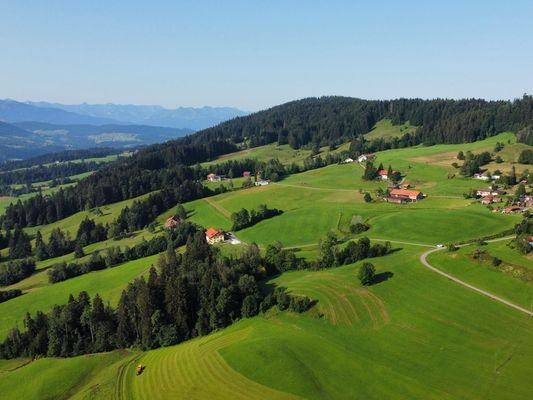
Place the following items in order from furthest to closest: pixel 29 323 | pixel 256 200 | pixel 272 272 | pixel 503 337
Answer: pixel 256 200 < pixel 272 272 < pixel 29 323 < pixel 503 337

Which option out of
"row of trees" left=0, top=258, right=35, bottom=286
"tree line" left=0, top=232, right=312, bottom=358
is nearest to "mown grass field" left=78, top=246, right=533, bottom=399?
"tree line" left=0, top=232, right=312, bottom=358

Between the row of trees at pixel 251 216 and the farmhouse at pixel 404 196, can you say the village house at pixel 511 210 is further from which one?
the row of trees at pixel 251 216

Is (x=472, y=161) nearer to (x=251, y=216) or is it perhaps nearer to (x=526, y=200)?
(x=526, y=200)

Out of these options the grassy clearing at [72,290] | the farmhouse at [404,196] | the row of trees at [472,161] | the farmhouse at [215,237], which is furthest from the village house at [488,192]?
the grassy clearing at [72,290]

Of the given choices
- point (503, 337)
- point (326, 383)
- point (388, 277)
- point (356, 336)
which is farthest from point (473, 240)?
point (326, 383)

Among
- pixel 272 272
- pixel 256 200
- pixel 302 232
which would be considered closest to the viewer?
pixel 272 272

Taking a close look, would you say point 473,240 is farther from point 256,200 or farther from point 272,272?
point 256,200

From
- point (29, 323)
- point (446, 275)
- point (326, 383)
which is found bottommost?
point (29, 323)

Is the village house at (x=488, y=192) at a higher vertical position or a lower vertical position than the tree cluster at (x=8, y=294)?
higher

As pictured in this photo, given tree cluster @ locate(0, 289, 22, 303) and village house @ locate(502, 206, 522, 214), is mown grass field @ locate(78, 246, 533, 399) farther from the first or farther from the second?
tree cluster @ locate(0, 289, 22, 303)
